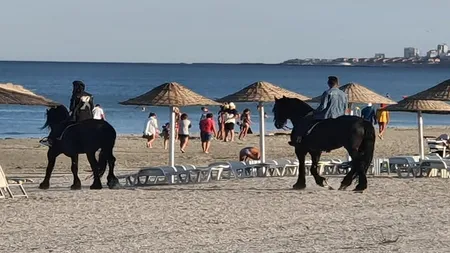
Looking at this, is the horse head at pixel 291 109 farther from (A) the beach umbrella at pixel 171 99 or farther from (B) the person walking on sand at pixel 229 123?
(B) the person walking on sand at pixel 229 123

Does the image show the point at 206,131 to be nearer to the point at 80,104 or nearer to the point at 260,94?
the point at 260,94

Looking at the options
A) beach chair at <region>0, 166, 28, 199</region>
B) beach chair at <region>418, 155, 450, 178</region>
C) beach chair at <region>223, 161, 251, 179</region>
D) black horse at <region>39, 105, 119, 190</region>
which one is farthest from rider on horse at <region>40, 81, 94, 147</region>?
beach chair at <region>418, 155, 450, 178</region>

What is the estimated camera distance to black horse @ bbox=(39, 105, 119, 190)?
49.4ft

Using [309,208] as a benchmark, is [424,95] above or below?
above

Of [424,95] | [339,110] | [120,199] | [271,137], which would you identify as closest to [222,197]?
[120,199]

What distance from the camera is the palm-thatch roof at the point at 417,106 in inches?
738

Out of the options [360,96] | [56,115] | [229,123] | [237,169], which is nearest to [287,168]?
[237,169]

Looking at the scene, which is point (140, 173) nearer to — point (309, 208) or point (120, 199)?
point (120, 199)

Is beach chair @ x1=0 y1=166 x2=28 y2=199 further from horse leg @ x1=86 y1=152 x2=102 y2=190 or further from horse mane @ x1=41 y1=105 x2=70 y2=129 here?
horse mane @ x1=41 y1=105 x2=70 y2=129

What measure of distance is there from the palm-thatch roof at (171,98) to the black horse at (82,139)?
5.80ft

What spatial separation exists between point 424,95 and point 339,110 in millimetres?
2659

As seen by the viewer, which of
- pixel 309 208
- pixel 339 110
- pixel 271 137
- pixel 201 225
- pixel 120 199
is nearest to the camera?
pixel 201 225

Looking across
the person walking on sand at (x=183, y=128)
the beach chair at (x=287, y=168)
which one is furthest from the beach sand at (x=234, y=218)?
the person walking on sand at (x=183, y=128)

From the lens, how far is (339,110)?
15.1 m
